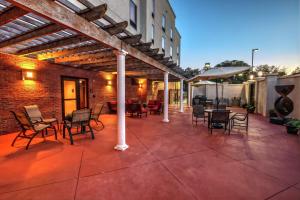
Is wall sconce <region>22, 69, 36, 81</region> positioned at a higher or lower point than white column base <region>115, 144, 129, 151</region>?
higher

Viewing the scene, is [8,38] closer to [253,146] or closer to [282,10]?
[253,146]

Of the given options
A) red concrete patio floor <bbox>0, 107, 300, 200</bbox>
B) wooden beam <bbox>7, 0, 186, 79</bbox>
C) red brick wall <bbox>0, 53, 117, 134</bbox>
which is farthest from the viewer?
red brick wall <bbox>0, 53, 117, 134</bbox>

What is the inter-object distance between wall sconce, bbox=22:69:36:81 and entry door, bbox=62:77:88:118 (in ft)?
4.39

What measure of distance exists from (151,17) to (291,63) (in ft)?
64.4

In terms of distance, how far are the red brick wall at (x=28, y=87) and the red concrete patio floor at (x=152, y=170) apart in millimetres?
1317

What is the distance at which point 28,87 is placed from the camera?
17.2ft

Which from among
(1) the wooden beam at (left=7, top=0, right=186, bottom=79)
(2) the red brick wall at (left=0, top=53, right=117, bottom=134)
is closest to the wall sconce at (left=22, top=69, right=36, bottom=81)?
(2) the red brick wall at (left=0, top=53, right=117, bottom=134)

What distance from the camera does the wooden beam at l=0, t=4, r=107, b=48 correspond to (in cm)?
231

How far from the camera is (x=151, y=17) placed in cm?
996

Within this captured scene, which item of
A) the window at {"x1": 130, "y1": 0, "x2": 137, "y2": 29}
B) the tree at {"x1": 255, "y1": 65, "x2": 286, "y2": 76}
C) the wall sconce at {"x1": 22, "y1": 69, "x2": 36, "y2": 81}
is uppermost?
the window at {"x1": 130, "y1": 0, "x2": 137, "y2": 29}

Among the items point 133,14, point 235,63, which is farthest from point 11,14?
point 235,63

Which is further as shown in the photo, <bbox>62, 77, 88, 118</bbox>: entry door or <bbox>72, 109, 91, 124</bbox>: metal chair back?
<bbox>62, 77, 88, 118</bbox>: entry door

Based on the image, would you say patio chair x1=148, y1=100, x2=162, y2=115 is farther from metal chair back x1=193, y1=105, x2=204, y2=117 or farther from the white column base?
the white column base

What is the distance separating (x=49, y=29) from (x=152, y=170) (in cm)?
336
